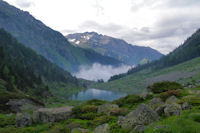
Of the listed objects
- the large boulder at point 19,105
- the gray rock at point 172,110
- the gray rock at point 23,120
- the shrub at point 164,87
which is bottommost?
the gray rock at point 23,120

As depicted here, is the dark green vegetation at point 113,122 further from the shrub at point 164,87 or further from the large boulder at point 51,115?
the large boulder at point 51,115

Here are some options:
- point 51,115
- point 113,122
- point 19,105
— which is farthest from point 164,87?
point 19,105

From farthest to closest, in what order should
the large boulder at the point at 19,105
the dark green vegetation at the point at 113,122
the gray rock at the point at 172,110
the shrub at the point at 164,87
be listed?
the large boulder at the point at 19,105 < the shrub at the point at 164,87 < the gray rock at the point at 172,110 < the dark green vegetation at the point at 113,122

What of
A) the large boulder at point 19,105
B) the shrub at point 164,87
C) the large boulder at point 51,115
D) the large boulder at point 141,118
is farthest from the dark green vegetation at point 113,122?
the large boulder at point 19,105

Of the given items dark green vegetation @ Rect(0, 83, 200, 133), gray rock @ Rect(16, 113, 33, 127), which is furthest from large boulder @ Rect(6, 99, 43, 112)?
gray rock @ Rect(16, 113, 33, 127)

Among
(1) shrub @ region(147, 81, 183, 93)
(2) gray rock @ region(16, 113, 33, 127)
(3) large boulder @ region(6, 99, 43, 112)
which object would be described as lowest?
(2) gray rock @ region(16, 113, 33, 127)

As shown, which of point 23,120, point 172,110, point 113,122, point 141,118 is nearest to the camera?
point 141,118

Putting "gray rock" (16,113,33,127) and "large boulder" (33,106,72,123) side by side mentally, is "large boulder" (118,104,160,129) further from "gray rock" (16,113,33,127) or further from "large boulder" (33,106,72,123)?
"gray rock" (16,113,33,127)

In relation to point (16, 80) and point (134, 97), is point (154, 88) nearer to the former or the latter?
point (134, 97)

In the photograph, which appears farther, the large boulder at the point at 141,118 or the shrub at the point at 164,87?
the shrub at the point at 164,87

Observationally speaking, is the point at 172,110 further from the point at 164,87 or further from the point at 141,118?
the point at 164,87

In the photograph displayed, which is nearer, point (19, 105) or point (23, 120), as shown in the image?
point (23, 120)

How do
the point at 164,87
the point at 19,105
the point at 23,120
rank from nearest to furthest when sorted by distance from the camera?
the point at 23,120 < the point at 164,87 < the point at 19,105

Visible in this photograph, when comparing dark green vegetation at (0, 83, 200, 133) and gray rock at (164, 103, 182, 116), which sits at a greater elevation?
gray rock at (164, 103, 182, 116)
